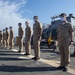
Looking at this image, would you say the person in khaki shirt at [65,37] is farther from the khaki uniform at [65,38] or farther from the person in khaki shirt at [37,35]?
the person in khaki shirt at [37,35]

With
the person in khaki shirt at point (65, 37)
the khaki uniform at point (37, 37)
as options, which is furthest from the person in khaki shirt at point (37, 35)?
the person in khaki shirt at point (65, 37)

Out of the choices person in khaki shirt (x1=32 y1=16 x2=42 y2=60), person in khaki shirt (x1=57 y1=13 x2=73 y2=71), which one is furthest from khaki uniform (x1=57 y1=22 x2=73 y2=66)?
person in khaki shirt (x1=32 y1=16 x2=42 y2=60)

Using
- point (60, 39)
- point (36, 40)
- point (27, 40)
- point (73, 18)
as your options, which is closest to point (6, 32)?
point (73, 18)

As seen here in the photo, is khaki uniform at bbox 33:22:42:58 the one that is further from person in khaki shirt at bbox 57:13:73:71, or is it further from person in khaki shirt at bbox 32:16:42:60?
person in khaki shirt at bbox 57:13:73:71

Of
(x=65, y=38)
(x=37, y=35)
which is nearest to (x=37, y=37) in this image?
(x=37, y=35)

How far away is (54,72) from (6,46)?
1761cm

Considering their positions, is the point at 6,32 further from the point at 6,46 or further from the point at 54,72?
the point at 54,72

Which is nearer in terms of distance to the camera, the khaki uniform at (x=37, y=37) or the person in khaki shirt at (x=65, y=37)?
the person in khaki shirt at (x=65, y=37)

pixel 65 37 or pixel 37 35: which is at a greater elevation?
pixel 37 35

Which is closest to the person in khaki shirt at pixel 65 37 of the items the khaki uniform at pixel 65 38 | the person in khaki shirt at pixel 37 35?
the khaki uniform at pixel 65 38

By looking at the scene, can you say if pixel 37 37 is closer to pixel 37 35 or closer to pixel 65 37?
pixel 37 35

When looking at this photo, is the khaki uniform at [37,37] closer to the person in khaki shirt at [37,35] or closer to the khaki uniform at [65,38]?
the person in khaki shirt at [37,35]

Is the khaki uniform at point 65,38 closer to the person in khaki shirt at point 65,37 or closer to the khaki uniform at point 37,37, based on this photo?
the person in khaki shirt at point 65,37

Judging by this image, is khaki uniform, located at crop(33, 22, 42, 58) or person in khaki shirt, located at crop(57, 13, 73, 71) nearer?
person in khaki shirt, located at crop(57, 13, 73, 71)
